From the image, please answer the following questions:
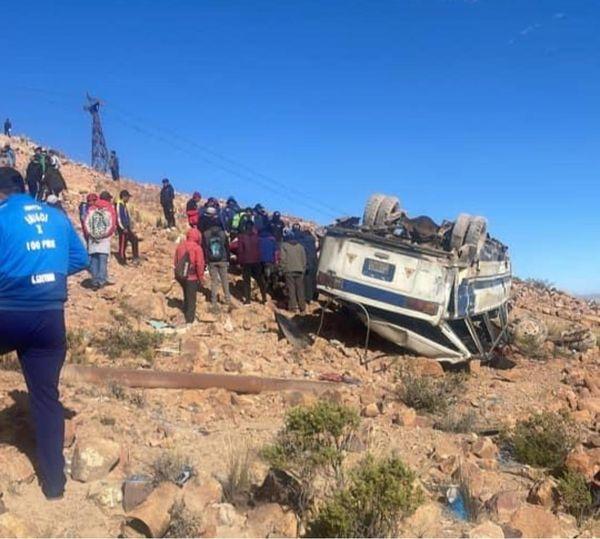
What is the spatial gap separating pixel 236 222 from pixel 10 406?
30.8 ft

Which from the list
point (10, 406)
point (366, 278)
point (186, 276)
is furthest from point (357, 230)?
point (10, 406)

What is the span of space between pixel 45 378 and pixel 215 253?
7671 millimetres

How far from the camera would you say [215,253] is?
1149 centimetres

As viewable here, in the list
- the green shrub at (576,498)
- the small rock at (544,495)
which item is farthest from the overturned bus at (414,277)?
the green shrub at (576,498)

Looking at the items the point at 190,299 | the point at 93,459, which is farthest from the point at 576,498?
the point at 190,299

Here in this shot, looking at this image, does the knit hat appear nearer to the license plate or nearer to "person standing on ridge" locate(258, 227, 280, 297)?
the license plate

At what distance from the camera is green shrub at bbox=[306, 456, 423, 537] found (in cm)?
362

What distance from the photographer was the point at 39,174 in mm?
14062

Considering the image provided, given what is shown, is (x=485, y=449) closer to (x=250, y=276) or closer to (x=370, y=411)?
(x=370, y=411)

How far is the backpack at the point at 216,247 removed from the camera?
11.5 metres

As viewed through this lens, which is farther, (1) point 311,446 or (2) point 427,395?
(2) point 427,395

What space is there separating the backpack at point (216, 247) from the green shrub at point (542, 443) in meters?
6.47

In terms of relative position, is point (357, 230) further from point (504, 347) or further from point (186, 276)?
point (504, 347)

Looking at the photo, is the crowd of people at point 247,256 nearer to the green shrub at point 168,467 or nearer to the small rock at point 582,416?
the small rock at point 582,416
